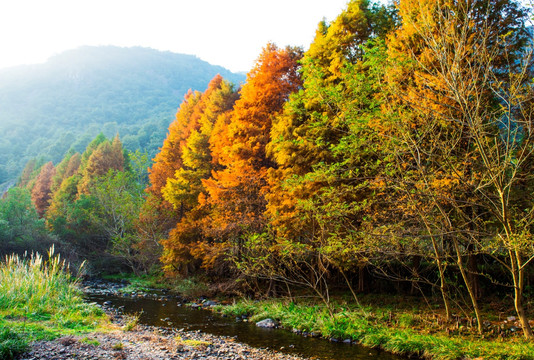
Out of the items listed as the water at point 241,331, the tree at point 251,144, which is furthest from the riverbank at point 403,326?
the tree at point 251,144

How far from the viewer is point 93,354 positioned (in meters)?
5.71

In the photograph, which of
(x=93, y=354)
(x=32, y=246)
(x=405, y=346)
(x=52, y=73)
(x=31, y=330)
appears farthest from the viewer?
(x=52, y=73)

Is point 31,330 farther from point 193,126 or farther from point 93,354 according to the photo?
point 193,126

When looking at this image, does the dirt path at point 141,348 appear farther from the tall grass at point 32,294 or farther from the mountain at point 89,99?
the mountain at point 89,99

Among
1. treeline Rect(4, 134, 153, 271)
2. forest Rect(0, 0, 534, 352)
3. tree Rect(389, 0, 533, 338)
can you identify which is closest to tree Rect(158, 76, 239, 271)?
forest Rect(0, 0, 534, 352)

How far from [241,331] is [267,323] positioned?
1037 mm

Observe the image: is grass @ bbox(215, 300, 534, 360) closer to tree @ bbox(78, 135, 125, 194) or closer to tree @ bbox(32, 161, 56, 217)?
tree @ bbox(78, 135, 125, 194)

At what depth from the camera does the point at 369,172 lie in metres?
9.14

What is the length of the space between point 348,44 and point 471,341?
9831 mm

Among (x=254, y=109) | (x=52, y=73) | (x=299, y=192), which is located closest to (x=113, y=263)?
Answer: (x=254, y=109)

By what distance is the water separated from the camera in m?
7.27

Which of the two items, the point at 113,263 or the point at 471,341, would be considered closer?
the point at 471,341

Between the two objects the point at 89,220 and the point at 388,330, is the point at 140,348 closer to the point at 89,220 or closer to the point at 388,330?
the point at 388,330

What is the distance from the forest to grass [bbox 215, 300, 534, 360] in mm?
696
